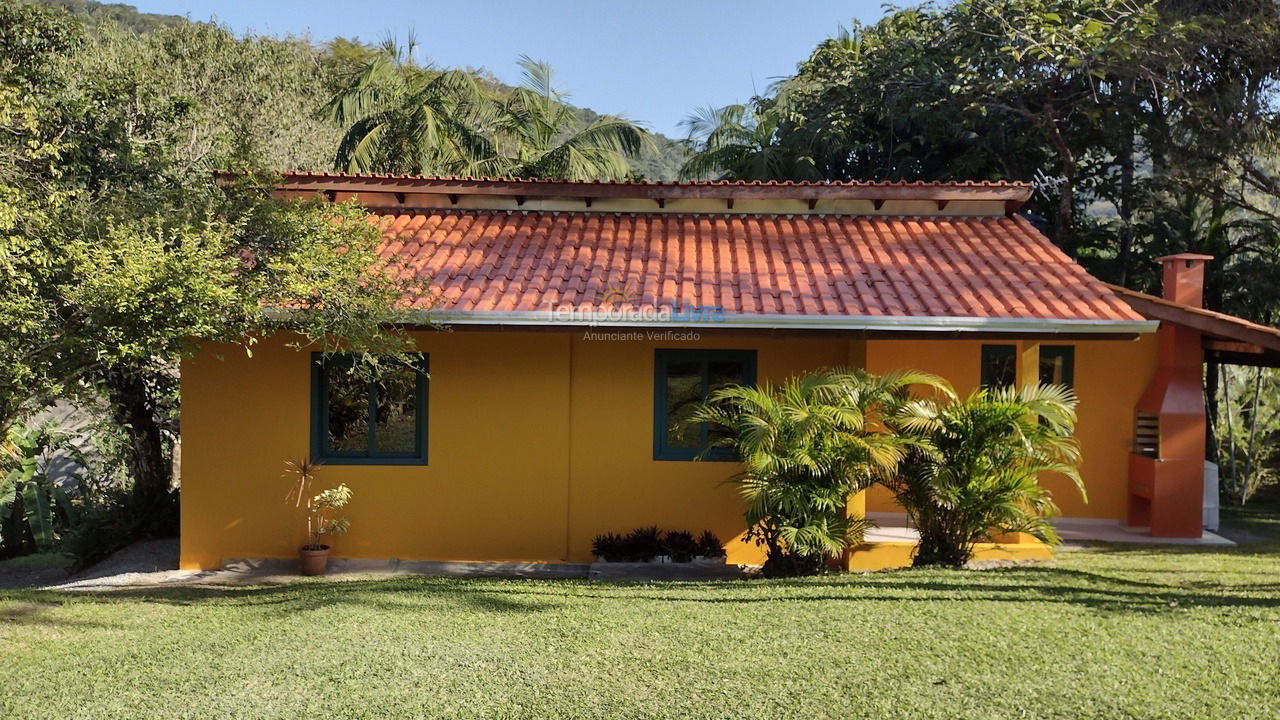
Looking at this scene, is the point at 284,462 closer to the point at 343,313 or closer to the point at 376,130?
the point at 343,313

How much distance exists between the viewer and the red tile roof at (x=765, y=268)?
827 centimetres

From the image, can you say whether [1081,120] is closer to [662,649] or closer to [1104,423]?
[1104,423]

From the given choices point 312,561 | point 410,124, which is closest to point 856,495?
point 312,561

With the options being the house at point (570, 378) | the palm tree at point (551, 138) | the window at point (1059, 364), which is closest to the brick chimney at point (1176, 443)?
the house at point (570, 378)

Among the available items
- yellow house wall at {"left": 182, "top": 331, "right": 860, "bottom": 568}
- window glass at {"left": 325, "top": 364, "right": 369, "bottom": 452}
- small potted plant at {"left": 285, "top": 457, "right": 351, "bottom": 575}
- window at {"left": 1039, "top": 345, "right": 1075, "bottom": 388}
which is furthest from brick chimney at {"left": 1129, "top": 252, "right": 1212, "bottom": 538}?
small potted plant at {"left": 285, "top": 457, "right": 351, "bottom": 575}

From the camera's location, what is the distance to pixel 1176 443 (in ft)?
33.8

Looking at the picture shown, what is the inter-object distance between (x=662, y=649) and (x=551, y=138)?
18441mm

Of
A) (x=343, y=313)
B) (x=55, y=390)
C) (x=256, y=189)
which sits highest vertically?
(x=256, y=189)

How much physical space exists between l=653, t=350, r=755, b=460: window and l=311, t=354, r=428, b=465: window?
245cm

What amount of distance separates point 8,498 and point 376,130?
408 inches

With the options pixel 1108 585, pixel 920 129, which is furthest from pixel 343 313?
pixel 920 129

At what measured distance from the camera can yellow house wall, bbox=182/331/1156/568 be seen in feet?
29.6

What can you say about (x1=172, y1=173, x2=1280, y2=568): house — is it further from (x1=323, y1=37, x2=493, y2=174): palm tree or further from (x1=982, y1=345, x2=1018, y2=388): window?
(x1=323, y1=37, x2=493, y2=174): palm tree

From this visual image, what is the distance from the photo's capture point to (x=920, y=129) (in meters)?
18.2
